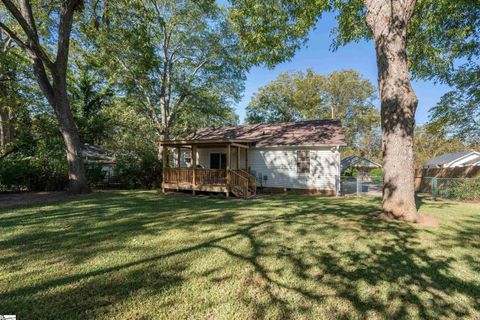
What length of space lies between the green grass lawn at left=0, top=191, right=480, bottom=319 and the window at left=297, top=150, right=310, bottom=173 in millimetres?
7337

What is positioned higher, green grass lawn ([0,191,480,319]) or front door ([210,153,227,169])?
front door ([210,153,227,169])

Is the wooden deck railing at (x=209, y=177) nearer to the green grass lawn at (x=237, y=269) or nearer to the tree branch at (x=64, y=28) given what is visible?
the green grass lawn at (x=237, y=269)

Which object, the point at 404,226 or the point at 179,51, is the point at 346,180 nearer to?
the point at 404,226

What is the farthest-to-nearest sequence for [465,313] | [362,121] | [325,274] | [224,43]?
1. [362,121]
2. [224,43]
3. [325,274]
4. [465,313]

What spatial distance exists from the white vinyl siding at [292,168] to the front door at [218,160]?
2.01 m

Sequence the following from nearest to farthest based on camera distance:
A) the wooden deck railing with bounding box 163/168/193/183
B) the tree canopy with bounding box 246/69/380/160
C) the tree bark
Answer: the tree bark
the wooden deck railing with bounding box 163/168/193/183
the tree canopy with bounding box 246/69/380/160

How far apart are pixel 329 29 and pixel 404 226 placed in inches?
413

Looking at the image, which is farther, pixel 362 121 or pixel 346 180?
pixel 362 121

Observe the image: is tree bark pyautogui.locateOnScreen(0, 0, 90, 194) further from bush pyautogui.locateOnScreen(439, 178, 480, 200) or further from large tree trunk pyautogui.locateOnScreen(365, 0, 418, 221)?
bush pyautogui.locateOnScreen(439, 178, 480, 200)

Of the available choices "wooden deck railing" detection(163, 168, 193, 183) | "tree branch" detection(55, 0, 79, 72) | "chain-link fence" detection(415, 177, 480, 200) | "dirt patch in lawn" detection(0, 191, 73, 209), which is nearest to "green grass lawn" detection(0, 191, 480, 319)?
"dirt patch in lawn" detection(0, 191, 73, 209)

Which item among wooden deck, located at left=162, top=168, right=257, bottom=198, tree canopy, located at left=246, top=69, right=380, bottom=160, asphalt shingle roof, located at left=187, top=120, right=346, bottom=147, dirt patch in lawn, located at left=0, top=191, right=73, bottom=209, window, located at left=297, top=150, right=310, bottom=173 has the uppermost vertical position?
tree canopy, located at left=246, top=69, right=380, bottom=160

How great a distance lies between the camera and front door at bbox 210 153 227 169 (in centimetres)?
1525

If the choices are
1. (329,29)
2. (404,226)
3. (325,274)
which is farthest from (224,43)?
(325,274)

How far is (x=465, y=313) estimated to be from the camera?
2361 mm
